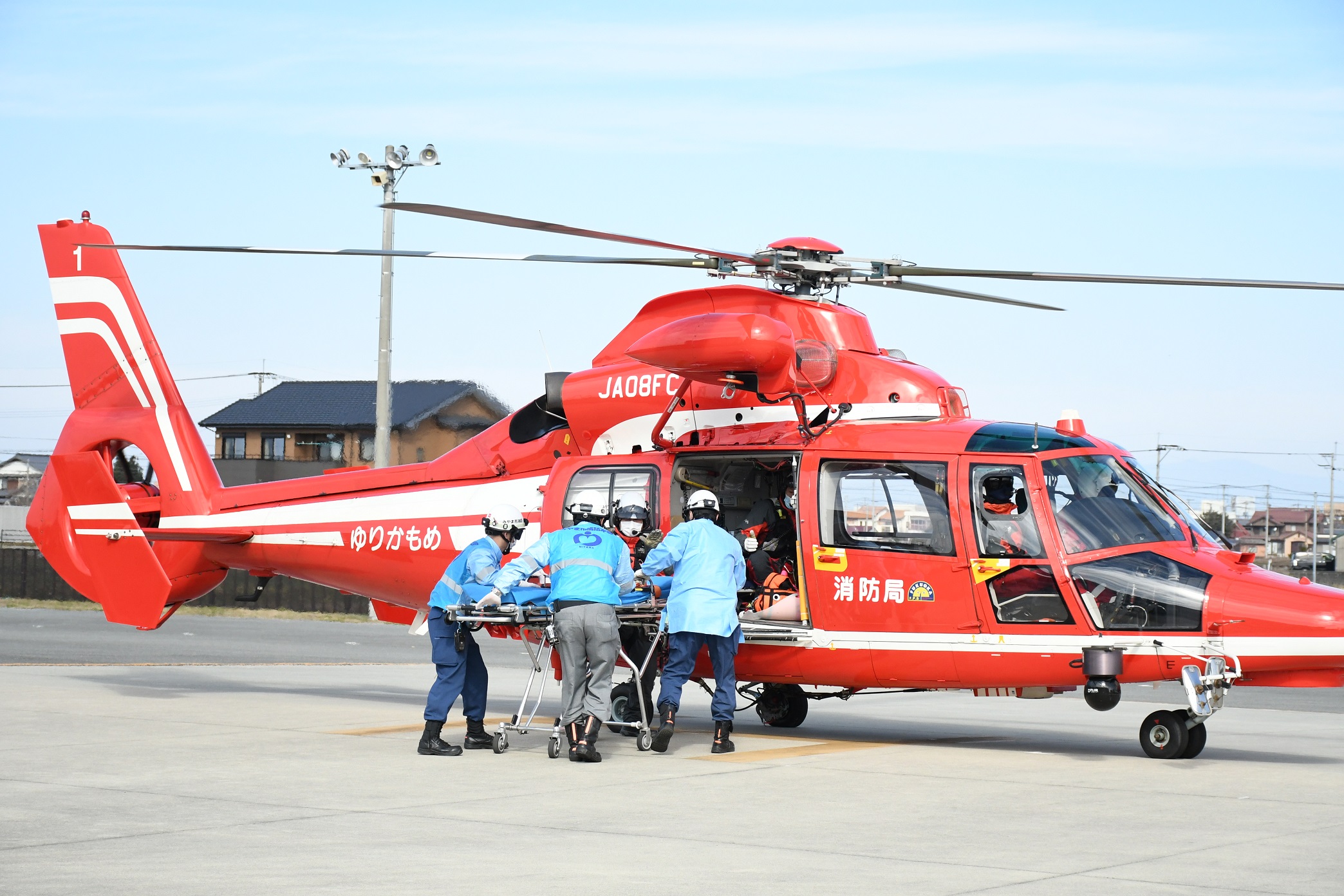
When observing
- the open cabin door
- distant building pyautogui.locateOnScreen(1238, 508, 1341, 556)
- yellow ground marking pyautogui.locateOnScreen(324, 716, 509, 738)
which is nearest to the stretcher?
yellow ground marking pyautogui.locateOnScreen(324, 716, 509, 738)

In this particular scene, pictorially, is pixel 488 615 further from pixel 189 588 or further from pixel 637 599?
pixel 189 588

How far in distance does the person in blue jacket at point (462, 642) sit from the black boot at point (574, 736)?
33.9 inches

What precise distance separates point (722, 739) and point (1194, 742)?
362cm

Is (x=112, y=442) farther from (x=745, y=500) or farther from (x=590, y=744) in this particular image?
(x=590, y=744)

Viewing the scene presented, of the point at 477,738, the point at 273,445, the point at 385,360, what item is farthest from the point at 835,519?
the point at 273,445

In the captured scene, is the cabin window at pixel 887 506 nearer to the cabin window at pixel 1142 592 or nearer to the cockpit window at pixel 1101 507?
the cockpit window at pixel 1101 507

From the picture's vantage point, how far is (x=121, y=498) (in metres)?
15.3

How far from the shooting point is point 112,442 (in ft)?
51.0

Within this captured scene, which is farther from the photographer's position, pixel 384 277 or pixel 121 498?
pixel 384 277

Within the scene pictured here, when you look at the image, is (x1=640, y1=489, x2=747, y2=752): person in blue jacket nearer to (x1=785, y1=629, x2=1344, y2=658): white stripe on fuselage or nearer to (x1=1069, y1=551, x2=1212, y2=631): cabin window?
(x1=785, y1=629, x2=1344, y2=658): white stripe on fuselage

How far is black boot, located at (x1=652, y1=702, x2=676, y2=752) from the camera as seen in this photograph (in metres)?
11.2

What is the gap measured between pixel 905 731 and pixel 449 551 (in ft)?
15.3

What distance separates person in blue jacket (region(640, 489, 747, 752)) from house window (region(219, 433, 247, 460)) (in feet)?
176

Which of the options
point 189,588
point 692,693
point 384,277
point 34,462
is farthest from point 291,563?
point 34,462
